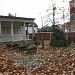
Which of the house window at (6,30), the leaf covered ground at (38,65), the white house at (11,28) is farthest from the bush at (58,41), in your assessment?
the leaf covered ground at (38,65)

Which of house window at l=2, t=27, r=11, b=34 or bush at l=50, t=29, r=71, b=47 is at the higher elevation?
house window at l=2, t=27, r=11, b=34

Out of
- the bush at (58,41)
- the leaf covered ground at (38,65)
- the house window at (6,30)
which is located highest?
the house window at (6,30)

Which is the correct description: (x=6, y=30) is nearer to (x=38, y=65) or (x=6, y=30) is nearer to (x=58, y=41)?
Result: (x=58, y=41)

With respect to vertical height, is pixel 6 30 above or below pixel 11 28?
below

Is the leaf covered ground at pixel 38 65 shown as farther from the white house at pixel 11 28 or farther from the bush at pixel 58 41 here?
the white house at pixel 11 28

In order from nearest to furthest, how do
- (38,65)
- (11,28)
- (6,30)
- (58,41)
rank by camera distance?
(38,65)
(58,41)
(11,28)
(6,30)

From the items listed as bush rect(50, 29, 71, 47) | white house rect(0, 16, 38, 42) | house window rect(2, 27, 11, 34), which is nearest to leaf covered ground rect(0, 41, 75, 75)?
bush rect(50, 29, 71, 47)

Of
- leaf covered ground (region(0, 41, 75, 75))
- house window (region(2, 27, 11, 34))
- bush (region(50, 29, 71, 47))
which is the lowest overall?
leaf covered ground (region(0, 41, 75, 75))

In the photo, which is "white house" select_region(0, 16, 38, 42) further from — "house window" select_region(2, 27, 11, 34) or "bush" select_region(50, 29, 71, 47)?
"bush" select_region(50, 29, 71, 47)

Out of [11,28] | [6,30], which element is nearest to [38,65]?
[11,28]

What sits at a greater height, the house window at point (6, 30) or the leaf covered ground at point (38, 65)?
the house window at point (6, 30)

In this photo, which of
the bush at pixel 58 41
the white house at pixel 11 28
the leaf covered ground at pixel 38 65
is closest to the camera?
the leaf covered ground at pixel 38 65

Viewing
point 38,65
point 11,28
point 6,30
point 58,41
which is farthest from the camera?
point 6,30

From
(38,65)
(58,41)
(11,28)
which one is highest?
(11,28)
